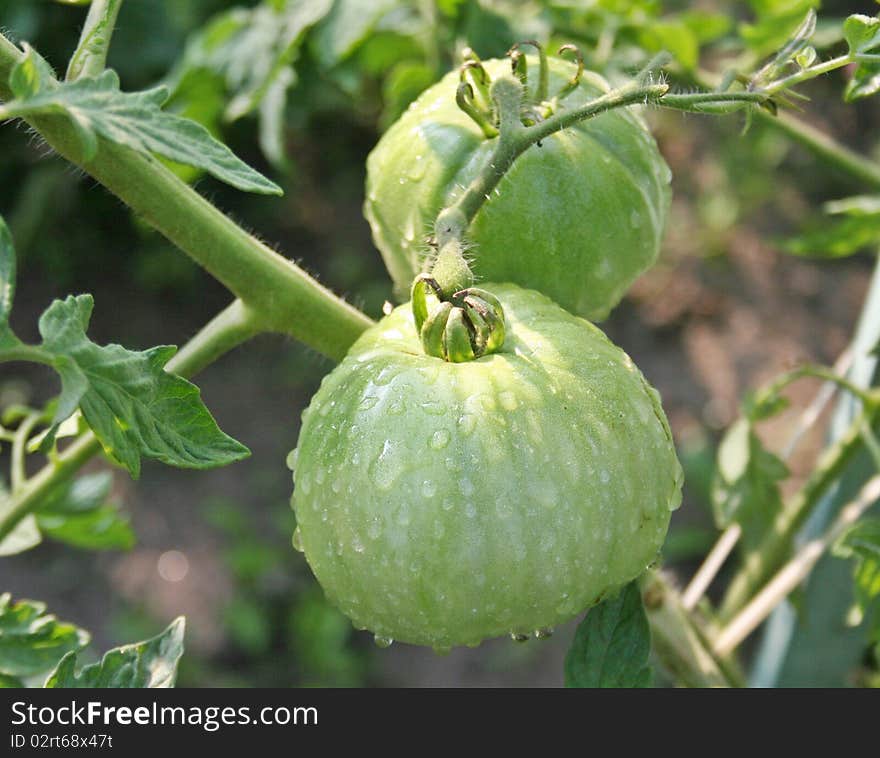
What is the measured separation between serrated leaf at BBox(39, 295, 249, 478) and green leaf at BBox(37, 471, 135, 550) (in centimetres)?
64

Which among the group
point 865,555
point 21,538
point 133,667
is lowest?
point 21,538

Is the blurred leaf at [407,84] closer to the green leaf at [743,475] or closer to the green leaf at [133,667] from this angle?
the green leaf at [743,475]

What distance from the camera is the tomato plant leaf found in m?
1.04

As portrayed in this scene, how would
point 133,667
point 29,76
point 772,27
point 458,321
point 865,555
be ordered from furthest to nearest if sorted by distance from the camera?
point 772,27 → point 865,555 → point 133,667 → point 458,321 → point 29,76

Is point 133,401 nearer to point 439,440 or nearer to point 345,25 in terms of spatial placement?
point 439,440

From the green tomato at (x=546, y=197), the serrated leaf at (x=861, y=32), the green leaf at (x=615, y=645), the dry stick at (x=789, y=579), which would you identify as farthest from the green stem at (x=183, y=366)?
the dry stick at (x=789, y=579)

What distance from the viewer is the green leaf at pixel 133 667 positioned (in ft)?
3.02

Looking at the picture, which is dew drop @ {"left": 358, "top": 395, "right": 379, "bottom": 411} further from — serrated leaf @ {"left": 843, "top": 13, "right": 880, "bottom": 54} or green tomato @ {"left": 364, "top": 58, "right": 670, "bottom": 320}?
serrated leaf @ {"left": 843, "top": 13, "right": 880, "bottom": 54}

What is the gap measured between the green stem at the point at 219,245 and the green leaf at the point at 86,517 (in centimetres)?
53

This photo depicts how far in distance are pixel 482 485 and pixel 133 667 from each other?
38cm

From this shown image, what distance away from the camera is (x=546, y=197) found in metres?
0.95

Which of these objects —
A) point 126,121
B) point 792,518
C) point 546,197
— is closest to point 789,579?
point 792,518
